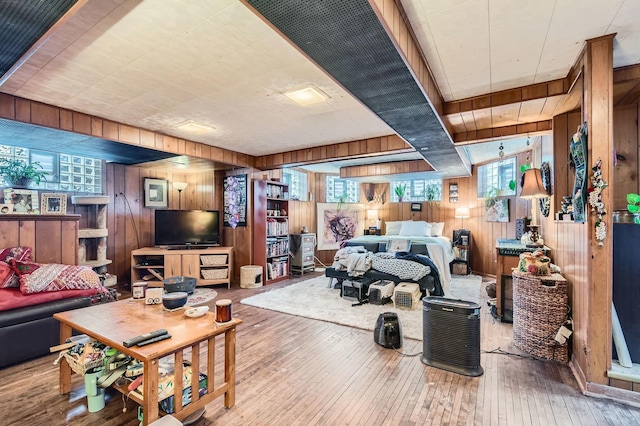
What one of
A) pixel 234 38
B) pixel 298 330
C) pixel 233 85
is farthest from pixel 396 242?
pixel 234 38

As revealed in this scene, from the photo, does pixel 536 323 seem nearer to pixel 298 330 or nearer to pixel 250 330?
pixel 298 330

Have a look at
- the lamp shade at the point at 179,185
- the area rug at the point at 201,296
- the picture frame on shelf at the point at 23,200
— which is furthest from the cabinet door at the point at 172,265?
the picture frame on shelf at the point at 23,200

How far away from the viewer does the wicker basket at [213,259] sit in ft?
18.0

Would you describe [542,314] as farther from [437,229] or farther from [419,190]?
[419,190]

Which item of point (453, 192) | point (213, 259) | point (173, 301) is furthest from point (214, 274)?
point (453, 192)

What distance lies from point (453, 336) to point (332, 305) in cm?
206

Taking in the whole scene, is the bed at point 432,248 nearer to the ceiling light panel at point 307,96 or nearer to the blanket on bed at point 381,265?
the blanket on bed at point 381,265

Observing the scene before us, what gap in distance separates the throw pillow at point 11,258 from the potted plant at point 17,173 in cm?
126

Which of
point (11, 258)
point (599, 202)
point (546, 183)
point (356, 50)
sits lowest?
point (11, 258)

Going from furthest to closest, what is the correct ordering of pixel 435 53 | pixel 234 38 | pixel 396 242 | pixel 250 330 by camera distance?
1. pixel 396 242
2. pixel 250 330
3. pixel 435 53
4. pixel 234 38

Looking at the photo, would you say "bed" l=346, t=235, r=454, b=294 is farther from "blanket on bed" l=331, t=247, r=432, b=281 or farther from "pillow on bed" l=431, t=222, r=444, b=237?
"blanket on bed" l=331, t=247, r=432, b=281

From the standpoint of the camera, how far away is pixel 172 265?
5.28 m

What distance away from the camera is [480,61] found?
2.20 meters

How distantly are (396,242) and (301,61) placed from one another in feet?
16.0
